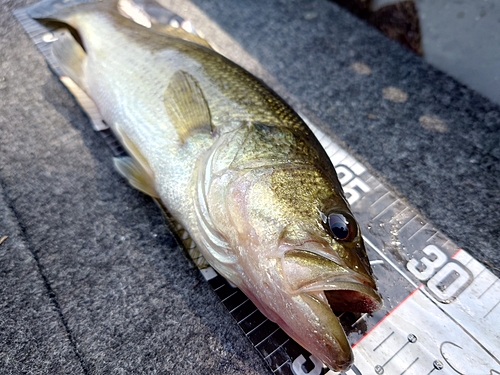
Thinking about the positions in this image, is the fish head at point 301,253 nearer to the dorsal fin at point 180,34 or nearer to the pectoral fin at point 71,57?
the dorsal fin at point 180,34

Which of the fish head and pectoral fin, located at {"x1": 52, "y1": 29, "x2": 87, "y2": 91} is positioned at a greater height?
the fish head

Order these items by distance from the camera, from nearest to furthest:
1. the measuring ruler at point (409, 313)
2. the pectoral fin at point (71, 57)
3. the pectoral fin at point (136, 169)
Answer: the measuring ruler at point (409, 313) < the pectoral fin at point (136, 169) < the pectoral fin at point (71, 57)

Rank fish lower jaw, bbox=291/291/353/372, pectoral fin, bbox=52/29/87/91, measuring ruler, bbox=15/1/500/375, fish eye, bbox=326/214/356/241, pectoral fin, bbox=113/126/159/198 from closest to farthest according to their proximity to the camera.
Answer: fish lower jaw, bbox=291/291/353/372, fish eye, bbox=326/214/356/241, measuring ruler, bbox=15/1/500/375, pectoral fin, bbox=113/126/159/198, pectoral fin, bbox=52/29/87/91

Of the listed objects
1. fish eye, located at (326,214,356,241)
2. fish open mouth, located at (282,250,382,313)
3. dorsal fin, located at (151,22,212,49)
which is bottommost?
fish open mouth, located at (282,250,382,313)

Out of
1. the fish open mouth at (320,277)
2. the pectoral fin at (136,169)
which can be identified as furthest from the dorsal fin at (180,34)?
the fish open mouth at (320,277)

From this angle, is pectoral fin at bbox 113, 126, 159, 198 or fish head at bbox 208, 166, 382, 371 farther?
pectoral fin at bbox 113, 126, 159, 198

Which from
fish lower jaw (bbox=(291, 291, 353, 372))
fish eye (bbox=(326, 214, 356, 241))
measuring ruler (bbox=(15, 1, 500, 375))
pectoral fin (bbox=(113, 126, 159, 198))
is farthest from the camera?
pectoral fin (bbox=(113, 126, 159, 198))

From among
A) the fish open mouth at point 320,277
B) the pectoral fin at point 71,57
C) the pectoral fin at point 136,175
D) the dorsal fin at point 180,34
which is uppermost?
the dorsal fin at point 180,34

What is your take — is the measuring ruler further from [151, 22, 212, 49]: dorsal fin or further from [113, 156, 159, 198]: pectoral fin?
[151, 22, 212, 49]: dorsal fin

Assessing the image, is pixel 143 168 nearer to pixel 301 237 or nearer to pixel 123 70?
pixel 123 70

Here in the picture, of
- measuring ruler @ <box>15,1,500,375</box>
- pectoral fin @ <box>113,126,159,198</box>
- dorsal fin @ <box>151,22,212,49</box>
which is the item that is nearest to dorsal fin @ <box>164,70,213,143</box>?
pectoral fin @ <box>113,126,159,198</box>
